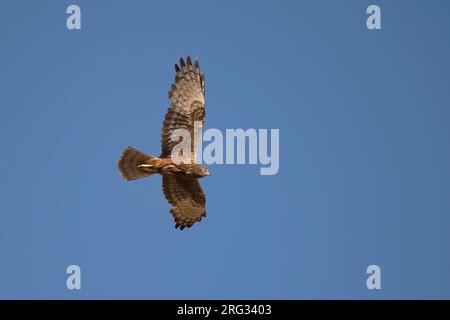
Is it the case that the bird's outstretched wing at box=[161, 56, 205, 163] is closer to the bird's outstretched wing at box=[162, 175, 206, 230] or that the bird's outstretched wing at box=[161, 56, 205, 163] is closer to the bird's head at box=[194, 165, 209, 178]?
the bird's head at box=[194, 165, 209, 178]

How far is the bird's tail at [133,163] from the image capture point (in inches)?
591

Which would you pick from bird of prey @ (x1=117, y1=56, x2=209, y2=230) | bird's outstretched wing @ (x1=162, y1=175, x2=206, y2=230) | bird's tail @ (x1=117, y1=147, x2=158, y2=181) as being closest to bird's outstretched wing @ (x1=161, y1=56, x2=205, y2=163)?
bird of prey @ (x1=117, y1=56, x2=209, y2=230)

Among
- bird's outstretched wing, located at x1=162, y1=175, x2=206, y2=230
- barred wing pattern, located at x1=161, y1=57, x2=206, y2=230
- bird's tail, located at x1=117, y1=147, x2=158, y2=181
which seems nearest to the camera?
bird's tail, located at x1=117, y1=147, x2=158, y2=181

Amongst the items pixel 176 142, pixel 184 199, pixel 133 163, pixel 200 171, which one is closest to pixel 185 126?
pixel 176 142

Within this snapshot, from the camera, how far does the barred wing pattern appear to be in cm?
1516

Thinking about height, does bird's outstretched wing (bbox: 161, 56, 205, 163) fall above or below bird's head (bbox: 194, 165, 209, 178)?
above

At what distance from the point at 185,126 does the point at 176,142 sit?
314 millimetres

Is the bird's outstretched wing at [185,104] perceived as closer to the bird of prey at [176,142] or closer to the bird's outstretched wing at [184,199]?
the bird of prey at [176,142]

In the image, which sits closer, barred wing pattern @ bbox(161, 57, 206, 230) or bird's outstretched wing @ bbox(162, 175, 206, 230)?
barred wing pattern @ bbox(161, 57, 206, 230)

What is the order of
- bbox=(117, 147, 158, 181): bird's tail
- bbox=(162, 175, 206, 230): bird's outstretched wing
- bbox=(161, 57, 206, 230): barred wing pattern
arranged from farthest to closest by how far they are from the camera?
1. bbox=(162, 175, 206, 230): bird's outstretched wing
2. bbox=(161, 57, 206, 230): barred wing pattern
3. bbox=(117, 147, 158, 181): bird's tail
